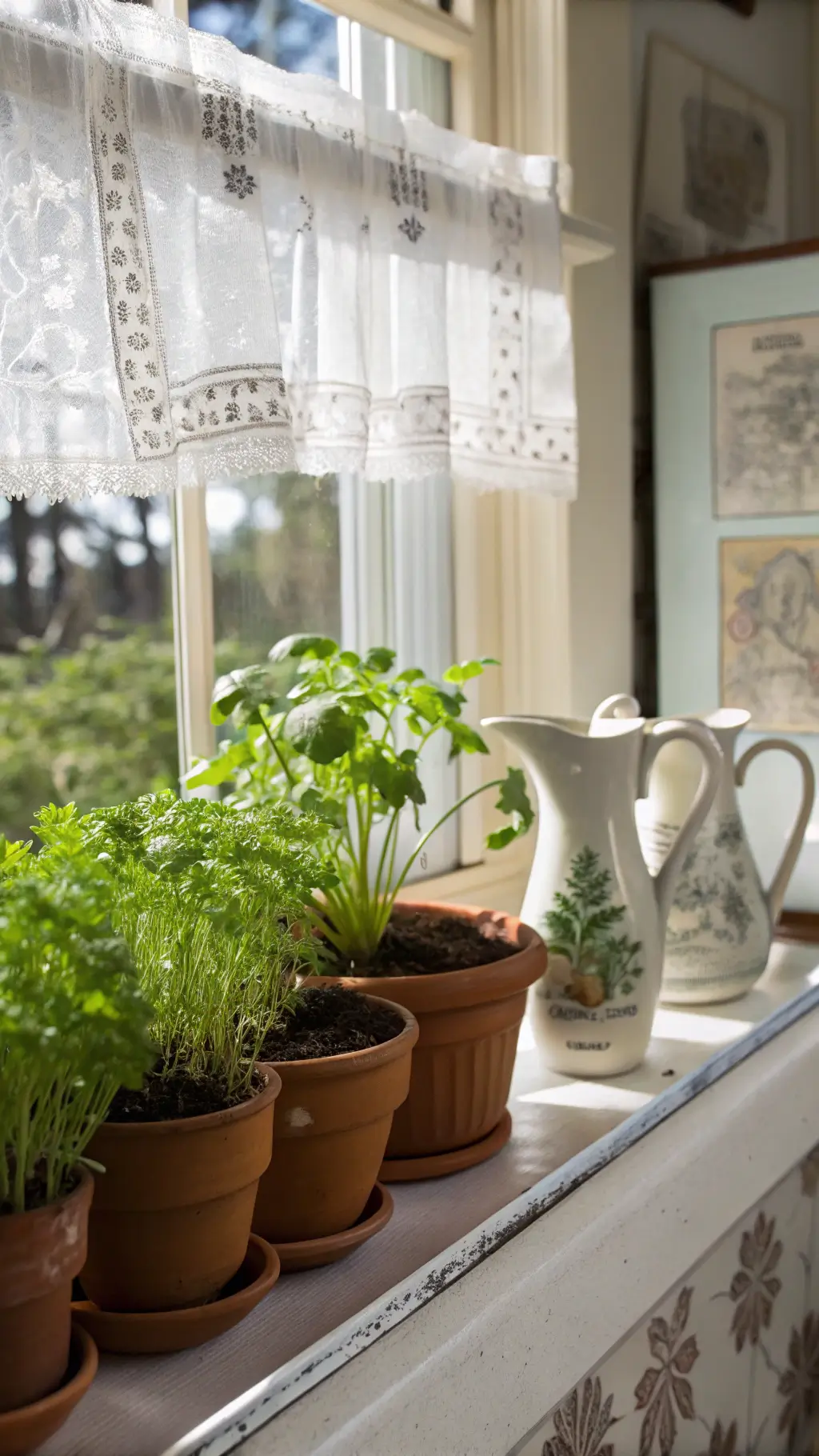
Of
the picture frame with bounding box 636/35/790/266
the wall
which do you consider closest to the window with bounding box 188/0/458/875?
the picture frame with bounding box 636/35/790/266

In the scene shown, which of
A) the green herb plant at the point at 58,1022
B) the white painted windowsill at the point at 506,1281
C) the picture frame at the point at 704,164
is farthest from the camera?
the picture frame at the point at 704,164

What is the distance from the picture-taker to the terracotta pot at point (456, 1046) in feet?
3.13

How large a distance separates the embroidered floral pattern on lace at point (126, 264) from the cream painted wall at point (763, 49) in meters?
1.04

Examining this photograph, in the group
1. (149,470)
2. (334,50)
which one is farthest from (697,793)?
(334,50)

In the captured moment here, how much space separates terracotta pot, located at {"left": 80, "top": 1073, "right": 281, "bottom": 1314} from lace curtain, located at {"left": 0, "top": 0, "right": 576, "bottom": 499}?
0.44 meters

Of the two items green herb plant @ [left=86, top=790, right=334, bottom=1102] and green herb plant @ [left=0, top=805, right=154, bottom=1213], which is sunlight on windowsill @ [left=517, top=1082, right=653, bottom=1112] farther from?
green herb plant @ [left=0, top=805, right=154, bottom=1213]

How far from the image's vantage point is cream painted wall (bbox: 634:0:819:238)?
5.89 feet

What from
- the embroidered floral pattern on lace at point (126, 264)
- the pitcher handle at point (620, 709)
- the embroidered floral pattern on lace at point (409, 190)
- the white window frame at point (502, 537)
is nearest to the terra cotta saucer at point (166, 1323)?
the embroidered floral pattern on lace at point (126, 264)

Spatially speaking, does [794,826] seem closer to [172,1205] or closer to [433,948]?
[433,948]

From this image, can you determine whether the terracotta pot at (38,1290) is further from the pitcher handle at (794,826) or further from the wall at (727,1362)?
the pitcher handle at (794,826)

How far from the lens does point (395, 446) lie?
1208 mm

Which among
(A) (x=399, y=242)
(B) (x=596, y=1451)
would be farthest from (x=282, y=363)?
(B) (x=596, y=1451)

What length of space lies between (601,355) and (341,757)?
89cm

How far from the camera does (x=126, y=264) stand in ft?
2.98
